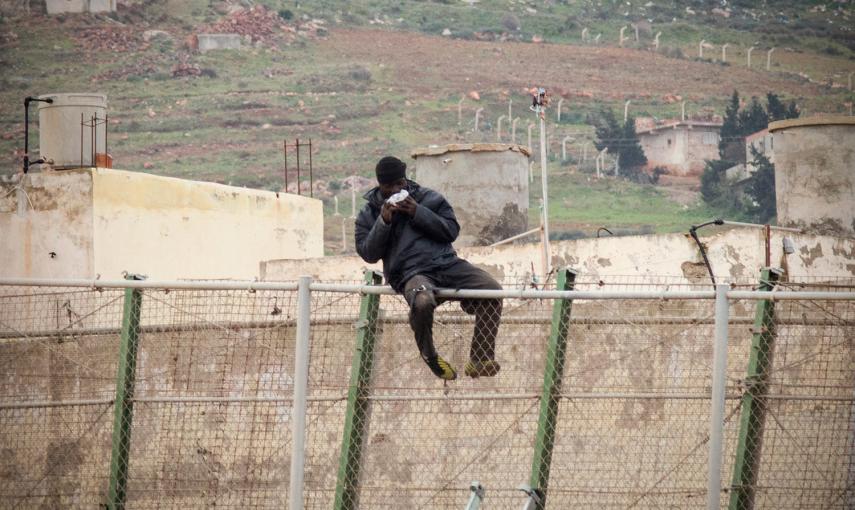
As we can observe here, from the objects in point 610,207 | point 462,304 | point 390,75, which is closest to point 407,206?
point 462,304

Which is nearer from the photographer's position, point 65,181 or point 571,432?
point 571,432

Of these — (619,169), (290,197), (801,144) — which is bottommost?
(619,169)

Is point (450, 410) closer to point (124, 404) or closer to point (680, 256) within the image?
point (124, 404)

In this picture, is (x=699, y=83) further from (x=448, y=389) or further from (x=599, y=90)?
(x=448, y=389)

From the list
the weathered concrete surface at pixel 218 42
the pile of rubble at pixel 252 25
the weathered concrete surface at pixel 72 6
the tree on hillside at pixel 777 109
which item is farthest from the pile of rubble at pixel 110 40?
the tree on hillside at pixel 777 109

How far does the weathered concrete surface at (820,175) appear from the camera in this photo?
70.2ft

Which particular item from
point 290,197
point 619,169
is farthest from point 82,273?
point 619,169

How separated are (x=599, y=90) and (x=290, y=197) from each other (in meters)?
109

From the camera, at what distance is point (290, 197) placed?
972 inches

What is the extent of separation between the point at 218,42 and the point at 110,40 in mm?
12024

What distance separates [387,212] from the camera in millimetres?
8172

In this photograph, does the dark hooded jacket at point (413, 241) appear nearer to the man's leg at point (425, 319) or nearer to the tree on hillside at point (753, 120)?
the man's leg at point (425, 319)

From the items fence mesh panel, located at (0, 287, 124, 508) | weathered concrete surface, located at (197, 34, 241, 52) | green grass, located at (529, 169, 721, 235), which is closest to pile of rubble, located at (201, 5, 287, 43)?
weathered concrete surface, located at (197, 34, 241, 52)

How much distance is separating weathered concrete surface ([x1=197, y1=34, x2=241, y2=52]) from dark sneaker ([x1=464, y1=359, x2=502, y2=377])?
135 m
